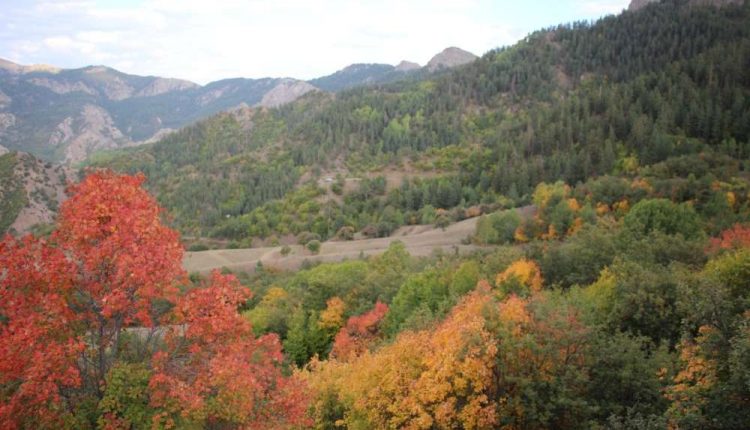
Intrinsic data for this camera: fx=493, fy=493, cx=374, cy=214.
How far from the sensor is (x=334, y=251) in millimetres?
111062

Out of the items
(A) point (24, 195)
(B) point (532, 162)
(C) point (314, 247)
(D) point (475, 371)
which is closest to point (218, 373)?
(D) point (475, 371)

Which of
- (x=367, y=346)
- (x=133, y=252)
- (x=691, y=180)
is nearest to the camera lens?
(x=133, y=252)

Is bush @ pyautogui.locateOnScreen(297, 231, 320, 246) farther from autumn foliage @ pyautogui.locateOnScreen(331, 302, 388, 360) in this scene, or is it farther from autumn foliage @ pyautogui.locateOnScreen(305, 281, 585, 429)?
autumn foliage @ pyautogui.locateOnScreen(305, 281, 585, 429)

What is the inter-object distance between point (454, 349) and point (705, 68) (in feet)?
582

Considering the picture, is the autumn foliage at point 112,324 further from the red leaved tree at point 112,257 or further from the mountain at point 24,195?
the mountain at point 24,195

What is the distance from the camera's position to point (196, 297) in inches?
491

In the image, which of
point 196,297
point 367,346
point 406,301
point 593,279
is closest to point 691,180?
point 593,279

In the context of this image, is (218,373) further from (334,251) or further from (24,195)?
(24,195)

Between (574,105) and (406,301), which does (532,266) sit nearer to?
(406,301)

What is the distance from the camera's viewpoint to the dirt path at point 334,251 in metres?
104

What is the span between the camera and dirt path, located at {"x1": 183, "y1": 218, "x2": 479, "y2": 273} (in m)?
104

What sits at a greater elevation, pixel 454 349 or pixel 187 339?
pixel 187 339

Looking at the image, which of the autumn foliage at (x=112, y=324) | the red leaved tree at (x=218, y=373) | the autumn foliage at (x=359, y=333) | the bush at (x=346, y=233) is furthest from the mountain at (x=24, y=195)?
the red leaved tree at (x=218, y=373)

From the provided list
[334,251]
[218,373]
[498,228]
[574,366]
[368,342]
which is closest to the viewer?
[218,373]
